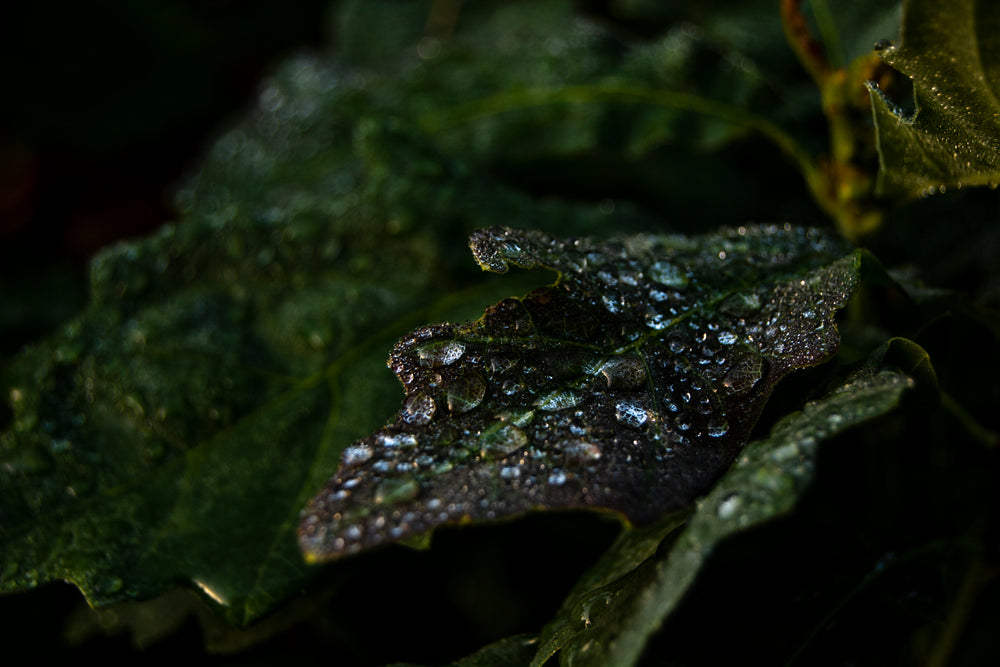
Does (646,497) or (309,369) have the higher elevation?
(646,497)

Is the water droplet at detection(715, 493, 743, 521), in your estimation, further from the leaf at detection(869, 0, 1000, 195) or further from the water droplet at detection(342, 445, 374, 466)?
the leaf at detection(869, 0, 1000, 195)

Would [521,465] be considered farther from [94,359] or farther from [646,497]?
[94,359]

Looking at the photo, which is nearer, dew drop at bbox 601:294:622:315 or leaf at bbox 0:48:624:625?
dew drop at bbox 601:294:622:315

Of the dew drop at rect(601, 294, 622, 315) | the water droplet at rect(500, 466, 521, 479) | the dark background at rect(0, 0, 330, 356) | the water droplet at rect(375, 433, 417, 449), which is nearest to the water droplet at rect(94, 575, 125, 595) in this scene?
the water droplet at rect(375, 433, 417, 449)

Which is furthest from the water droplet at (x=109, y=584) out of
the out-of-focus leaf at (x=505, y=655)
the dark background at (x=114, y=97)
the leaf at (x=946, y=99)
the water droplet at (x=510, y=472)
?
the dark background at (x=114, y=97)

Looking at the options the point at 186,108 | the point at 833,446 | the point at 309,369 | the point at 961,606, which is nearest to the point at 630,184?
the point at 833,446

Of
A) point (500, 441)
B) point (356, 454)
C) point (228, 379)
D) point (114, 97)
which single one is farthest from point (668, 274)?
point (114, 97)
